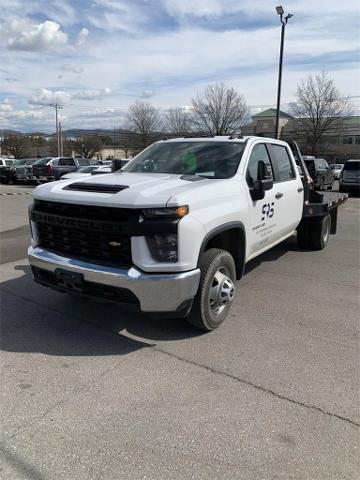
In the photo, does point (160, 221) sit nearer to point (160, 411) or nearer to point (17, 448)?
point (160, 411)

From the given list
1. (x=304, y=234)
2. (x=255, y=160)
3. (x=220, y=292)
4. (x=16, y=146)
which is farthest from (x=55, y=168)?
(x=16, y=146)

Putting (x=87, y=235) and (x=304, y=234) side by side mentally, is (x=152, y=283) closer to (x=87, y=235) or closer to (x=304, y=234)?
(x=87, y=235)

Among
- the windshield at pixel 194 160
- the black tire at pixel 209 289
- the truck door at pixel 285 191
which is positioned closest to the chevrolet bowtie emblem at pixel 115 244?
the black tire at pixel 209 289

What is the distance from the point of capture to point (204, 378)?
10.8ft

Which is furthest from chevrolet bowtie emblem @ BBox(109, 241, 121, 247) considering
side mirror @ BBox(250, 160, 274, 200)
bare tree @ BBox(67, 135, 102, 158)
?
bare tree @ BBox(67, 135, 102, 158)

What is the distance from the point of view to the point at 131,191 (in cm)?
354

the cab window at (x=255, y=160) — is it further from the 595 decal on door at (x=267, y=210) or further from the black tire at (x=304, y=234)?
the black tire at (x=304, y=234)

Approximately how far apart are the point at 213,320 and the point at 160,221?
1222 millimetres

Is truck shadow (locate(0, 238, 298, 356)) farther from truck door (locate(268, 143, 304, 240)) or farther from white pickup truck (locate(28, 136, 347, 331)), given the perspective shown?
truck door (locate(268, 143, 304, 240))

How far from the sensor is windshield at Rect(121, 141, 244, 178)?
4.70 metres

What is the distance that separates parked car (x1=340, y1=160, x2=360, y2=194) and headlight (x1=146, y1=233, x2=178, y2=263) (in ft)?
63.9

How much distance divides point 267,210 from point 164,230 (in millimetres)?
2135

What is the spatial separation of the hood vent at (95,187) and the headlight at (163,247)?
0.59 metres

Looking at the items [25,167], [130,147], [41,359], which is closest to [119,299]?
[41,359]
